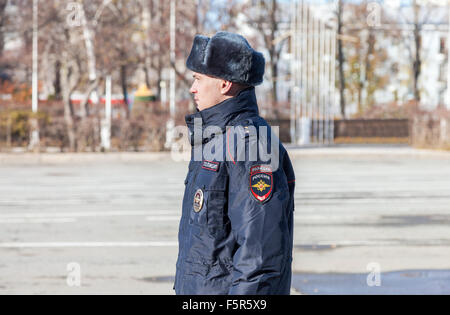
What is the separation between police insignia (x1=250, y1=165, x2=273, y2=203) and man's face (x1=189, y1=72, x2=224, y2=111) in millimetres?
380

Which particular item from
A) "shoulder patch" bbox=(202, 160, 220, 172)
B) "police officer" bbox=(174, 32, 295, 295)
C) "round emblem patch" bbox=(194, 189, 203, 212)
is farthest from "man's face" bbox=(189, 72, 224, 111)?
"round emblem patch" bbox=(194, 189, 203, 212)

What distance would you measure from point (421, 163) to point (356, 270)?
17.9m

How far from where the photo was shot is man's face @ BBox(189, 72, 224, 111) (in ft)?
11.1

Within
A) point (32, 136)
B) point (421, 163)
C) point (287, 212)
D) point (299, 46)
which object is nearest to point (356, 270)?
point (287, 212)

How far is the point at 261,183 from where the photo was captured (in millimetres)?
3146

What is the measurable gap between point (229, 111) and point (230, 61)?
199 millimetres

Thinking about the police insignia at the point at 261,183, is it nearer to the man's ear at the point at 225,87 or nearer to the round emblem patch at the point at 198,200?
the round emblem patch at the point at 198,200

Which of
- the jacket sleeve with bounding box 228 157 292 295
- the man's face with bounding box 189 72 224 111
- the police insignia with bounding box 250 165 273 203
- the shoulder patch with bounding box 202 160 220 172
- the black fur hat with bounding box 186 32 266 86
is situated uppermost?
the black fur hat with bounding box 186 32 266 86

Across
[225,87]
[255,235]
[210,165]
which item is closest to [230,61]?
[225,87]

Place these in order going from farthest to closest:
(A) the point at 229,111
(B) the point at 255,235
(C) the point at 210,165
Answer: (A) the point at 229,111, (C) the point at 210,165, (B) the point at 255,235

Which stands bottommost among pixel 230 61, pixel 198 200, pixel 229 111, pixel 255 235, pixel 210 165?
pixel 255 235

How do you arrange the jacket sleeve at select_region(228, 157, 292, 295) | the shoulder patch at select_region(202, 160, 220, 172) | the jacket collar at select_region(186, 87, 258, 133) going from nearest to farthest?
the jacket sleeve at select_region(228, 157, 292, 295) < the shoulder patch at select_region(202, 160, 220, 172) < the jacket collar at select_region(186, 87, 258, 133)

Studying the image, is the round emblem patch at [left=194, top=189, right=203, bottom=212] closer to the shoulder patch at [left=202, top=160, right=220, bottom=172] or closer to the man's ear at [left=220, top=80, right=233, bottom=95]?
the shoulder patch at [left=202, top=160, right=220, bottom=172]

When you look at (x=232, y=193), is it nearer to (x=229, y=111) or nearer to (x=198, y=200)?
(x=198, y=200)
